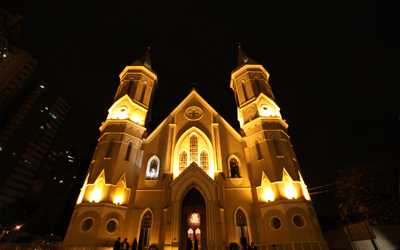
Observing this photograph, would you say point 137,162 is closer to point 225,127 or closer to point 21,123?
point 225,127

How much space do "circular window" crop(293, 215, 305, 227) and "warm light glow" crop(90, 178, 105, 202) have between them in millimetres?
15270

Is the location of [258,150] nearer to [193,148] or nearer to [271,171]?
[271,171]

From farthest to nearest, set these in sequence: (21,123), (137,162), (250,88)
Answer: (21,123) < (250,88) < (137,162)

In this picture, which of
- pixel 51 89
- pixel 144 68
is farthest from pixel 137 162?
pixel 51 89

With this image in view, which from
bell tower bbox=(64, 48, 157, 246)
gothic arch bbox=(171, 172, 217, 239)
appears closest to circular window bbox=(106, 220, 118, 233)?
bell tower bbox=(64, 48, 157, 246)

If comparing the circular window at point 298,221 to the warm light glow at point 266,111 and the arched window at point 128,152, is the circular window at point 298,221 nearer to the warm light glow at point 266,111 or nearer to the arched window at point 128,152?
the warm light glow at point 266,111

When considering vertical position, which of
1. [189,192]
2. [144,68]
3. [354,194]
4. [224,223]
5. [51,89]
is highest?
[51,89]

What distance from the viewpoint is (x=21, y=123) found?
48656 mm

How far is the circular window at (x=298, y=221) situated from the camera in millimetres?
14344

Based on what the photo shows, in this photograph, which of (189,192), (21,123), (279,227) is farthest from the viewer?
(21,123)

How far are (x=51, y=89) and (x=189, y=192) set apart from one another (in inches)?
2552

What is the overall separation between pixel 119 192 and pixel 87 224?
3013 millimetres

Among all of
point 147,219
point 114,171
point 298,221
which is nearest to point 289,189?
point 298,221

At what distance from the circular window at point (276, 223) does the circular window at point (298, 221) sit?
107cm
